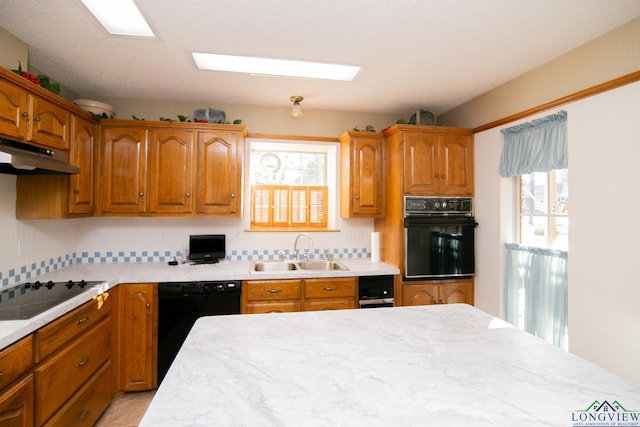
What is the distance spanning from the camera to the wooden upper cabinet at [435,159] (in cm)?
292

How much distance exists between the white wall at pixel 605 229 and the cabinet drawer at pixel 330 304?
1554mm

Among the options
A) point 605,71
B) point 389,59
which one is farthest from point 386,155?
point 605,71

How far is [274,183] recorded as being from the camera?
3521 mm

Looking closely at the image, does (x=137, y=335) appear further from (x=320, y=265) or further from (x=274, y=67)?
(x=274, y=67)

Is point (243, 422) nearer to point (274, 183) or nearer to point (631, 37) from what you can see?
point (631, 37)

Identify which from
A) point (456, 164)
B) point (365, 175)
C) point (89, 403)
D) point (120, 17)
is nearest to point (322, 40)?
point (120, 17)

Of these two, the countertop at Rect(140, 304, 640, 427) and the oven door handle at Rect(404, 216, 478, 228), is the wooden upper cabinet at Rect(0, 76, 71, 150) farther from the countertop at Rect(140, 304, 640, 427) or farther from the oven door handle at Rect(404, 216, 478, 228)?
the oven door handle at Rect(404, 216, 478, 228)

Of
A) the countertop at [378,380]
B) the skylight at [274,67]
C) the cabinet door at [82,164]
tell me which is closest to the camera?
the countertop at [378,380]

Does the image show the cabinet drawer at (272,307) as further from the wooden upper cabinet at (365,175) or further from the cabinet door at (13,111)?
the cabinet door at (13,111)

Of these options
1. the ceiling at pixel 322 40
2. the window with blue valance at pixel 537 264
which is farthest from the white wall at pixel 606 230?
the ceiling at pixel 322 40

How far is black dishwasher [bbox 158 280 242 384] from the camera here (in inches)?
99.6

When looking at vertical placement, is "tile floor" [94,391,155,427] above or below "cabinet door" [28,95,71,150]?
below

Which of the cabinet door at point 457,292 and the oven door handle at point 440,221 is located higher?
the oven door handle at point 440,221

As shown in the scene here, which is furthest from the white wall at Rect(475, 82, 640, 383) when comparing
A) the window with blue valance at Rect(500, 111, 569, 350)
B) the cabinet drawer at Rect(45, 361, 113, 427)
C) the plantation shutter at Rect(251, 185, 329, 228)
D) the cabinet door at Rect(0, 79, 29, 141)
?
the cabinet door at Rect(0, 79, 29, 141)
